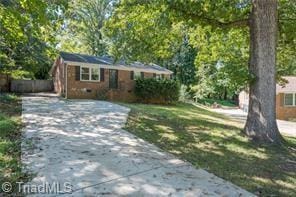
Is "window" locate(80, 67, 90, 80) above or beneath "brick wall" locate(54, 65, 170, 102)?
above

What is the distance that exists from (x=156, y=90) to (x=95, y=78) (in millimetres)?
4473

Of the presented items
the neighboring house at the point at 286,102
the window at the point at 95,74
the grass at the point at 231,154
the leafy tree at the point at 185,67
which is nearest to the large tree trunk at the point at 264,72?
the grass at the point at 231,154

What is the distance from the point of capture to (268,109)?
8.50m

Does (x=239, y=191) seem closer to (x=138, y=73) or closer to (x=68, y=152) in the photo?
(x=68, y=152)

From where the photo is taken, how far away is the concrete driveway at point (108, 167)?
4777 millimetres

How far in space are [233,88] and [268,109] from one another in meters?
1.08

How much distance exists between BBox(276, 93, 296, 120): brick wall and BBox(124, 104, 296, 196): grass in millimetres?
19879

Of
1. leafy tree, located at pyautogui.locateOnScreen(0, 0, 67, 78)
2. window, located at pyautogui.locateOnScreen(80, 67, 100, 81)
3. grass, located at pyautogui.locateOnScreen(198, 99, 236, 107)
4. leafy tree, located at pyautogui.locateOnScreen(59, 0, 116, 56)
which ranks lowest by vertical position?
grass, located at pyautogui.locateOnScreen(198, 99, 236, 107)

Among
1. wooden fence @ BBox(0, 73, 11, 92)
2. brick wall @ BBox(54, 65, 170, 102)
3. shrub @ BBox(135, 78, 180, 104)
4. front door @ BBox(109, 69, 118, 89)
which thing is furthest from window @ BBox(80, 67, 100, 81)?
wooden fence @ BBox(0, 73, 11, 92)

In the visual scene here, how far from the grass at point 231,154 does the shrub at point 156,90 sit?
40.5ft

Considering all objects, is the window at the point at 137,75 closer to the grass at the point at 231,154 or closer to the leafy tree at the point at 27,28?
the leafy tree at the point at 27,28

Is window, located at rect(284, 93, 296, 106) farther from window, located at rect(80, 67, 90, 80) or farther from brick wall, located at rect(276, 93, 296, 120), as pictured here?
window, located at rect(80, 67, 90, 80)

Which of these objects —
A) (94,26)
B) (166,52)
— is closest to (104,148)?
(166,52)

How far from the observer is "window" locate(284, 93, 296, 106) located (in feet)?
93.3
